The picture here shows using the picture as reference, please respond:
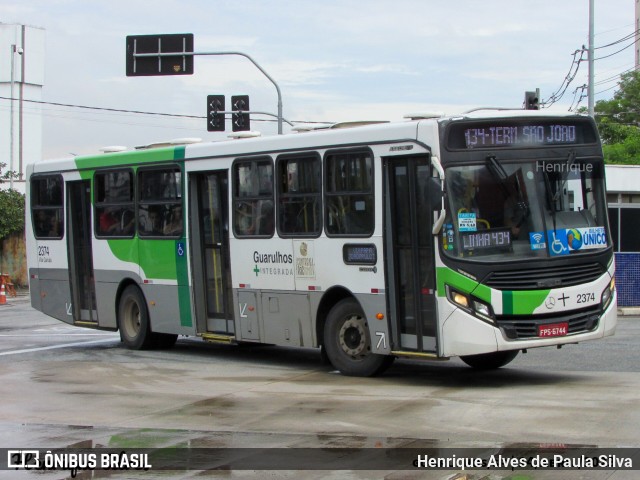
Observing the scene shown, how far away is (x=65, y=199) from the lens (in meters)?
18.4

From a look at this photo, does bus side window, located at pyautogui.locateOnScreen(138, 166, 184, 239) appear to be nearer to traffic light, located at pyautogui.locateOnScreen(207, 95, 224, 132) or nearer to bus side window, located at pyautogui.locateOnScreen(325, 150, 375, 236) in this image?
bus side window, located at pyautogui.locateOnScreen(325, 150, 375, 236)

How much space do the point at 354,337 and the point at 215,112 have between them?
19.8 m

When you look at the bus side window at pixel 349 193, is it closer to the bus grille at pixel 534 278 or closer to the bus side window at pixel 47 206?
the bus grille at pixel 534 278

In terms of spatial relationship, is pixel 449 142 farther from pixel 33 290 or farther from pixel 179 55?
pixel 179 55

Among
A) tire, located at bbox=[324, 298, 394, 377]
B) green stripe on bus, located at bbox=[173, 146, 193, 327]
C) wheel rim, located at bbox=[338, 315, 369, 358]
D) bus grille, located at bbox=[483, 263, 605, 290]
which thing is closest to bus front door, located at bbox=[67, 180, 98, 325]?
green stripe on bus, located at bbox=[173, 146, 193, 327]

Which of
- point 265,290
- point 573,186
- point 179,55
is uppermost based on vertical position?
point 179,55

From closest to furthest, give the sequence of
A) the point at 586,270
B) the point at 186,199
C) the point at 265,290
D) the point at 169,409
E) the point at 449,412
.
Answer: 1. the point at 449,412
2. the point at 169,409
3. the point at 586,270
4. the point at 265,290
5. the point at 186,199

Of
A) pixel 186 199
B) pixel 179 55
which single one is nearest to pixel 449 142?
pixel 186 199

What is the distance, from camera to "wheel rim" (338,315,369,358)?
1319 cm

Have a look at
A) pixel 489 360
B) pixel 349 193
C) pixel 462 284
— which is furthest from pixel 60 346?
pixel 462 284

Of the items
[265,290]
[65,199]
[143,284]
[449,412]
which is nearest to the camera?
[449,412]

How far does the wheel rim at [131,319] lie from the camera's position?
1741 centimetres

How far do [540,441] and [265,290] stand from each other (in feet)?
21.0

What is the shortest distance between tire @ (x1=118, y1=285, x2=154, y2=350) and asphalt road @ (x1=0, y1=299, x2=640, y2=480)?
522 millimetres
